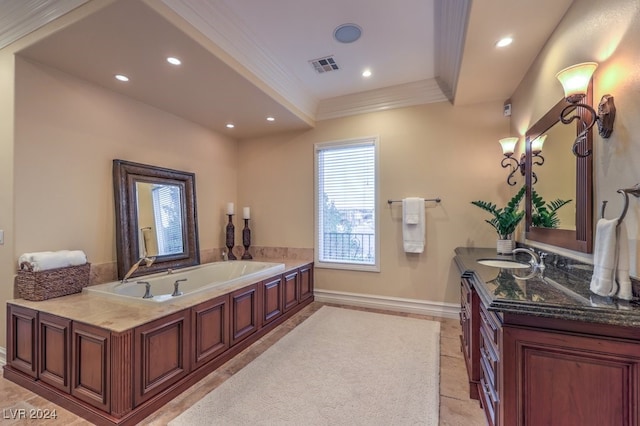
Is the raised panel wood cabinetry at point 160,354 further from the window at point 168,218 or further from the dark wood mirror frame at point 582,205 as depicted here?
the dark wood mirror frame at point 582,205

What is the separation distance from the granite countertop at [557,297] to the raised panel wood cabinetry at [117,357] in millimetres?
2031

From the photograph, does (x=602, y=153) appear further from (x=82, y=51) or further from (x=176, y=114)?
(x=176, y=114)

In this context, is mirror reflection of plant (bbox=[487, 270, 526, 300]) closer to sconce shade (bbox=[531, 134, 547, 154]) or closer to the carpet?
the carpet

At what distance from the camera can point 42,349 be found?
203cm

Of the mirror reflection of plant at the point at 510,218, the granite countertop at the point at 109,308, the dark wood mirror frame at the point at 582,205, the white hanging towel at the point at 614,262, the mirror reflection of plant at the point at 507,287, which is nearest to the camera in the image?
the white hanging towel at the point at 614,262

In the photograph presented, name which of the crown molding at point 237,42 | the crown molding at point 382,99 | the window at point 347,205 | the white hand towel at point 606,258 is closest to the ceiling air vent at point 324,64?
the crown molding at point 237,42

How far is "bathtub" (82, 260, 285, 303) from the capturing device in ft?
8.02

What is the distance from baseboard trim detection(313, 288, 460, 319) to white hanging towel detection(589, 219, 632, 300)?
2.50 meters

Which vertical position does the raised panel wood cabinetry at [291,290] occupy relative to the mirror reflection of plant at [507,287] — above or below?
below

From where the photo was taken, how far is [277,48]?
2.88 m

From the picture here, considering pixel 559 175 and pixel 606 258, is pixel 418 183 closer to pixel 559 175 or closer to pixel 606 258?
pixel 559 175

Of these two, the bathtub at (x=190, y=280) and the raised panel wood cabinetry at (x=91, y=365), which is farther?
the bathtub at (x=190, y=280)

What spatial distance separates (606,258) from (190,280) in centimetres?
360

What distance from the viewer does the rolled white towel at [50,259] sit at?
2.20 meters
